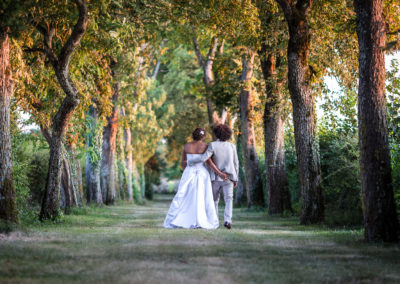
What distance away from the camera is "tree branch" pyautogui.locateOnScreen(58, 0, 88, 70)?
12108 mm

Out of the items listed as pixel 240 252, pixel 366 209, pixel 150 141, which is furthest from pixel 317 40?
pixel 150 141

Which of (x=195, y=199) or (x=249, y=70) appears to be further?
(x=249, y=70)

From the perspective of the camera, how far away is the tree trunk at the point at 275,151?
19.9m

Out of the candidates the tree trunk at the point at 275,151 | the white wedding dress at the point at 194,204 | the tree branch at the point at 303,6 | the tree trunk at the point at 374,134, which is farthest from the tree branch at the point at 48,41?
the tree trunk at the point at 275,151

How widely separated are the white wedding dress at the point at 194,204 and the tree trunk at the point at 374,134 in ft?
15.8

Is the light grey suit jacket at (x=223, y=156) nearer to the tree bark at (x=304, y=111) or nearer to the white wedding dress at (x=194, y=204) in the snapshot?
the white wedding dress at (x=194, y=204)

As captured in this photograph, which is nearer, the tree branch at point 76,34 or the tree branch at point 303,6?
the tree branch at point 76,34

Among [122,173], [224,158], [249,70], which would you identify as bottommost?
[224,158]

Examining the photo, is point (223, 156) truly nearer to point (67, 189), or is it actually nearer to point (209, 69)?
point (67, 189)

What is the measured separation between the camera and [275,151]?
20.1m

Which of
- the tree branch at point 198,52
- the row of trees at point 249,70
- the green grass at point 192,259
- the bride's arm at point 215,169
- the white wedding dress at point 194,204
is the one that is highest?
the tree branch at point 198,52

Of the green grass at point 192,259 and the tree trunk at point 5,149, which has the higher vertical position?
the tree trunk at point 5,149

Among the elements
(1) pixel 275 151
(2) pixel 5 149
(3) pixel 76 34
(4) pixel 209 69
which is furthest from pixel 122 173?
(2) pixel 5 149

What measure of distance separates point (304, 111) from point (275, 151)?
5.83 metres
